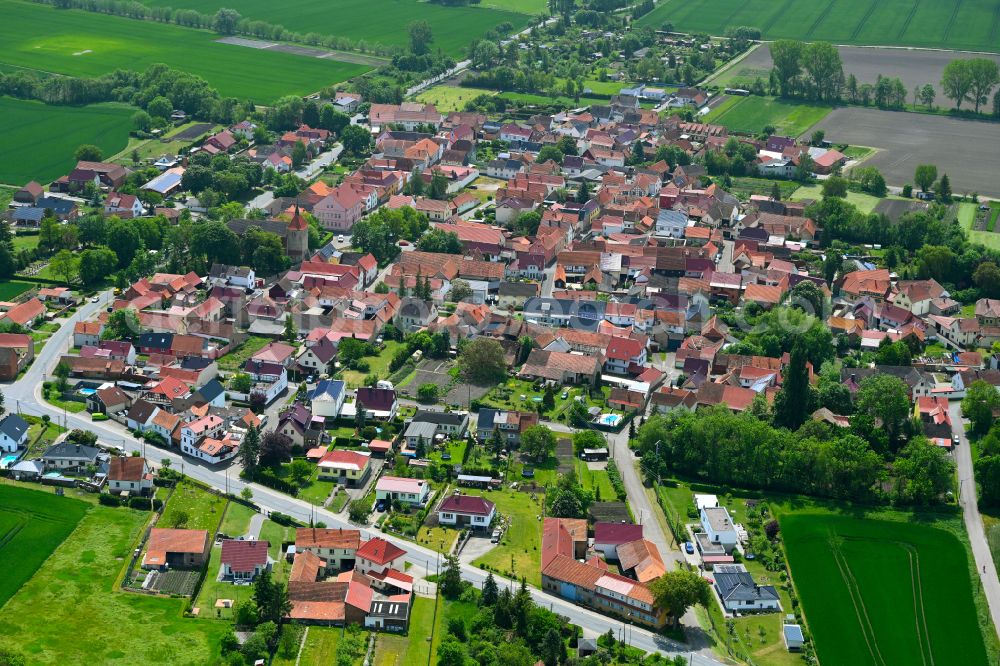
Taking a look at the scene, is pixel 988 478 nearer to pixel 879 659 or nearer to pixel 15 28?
pixel 879 659

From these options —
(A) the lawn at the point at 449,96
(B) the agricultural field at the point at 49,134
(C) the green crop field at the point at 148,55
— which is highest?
(C) the green crop field at the point at 148,55

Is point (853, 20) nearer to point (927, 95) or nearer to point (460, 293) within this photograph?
point (927, 95)

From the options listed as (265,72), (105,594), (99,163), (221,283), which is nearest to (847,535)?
(105,594)

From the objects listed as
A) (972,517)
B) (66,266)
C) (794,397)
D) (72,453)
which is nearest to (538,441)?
(794,397)

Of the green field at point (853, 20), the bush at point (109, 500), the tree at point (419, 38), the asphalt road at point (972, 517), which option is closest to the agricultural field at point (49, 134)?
the tree at point (419, 38)

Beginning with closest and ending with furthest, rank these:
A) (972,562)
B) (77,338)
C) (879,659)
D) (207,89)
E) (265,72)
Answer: (879,659) → (972,562) → (77,338) → (207,89) → (265,72)

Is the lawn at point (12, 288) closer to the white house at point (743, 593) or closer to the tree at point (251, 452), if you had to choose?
the tree at point (251, 452)
